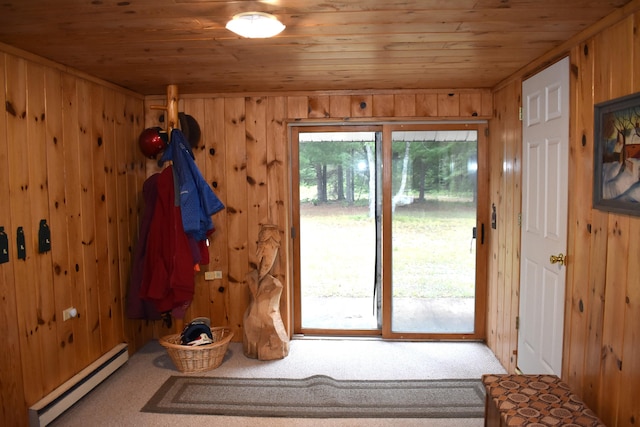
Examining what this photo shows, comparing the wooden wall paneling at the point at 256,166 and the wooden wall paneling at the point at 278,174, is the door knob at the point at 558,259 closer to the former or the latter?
the wooden wall paneling at the point at 278,174

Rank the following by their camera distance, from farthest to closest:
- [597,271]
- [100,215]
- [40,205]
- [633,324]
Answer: [100,215] < [40,205] < [597,271] < [633,324]

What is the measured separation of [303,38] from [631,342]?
2055mm

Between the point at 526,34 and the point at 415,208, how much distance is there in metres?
1.91

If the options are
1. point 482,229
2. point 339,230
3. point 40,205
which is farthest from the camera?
point 339,230

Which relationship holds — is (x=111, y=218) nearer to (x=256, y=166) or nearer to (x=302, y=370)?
(x=256, y=166)

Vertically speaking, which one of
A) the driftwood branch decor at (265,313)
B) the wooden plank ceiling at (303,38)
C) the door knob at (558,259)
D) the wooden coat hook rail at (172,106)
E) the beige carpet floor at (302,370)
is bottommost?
the beige carpet floor at (302,370)

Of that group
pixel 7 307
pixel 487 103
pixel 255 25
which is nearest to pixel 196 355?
pixel 7 307

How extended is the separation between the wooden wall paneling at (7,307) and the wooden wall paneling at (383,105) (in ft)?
8.51

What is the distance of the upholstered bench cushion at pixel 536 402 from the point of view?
1895 mm

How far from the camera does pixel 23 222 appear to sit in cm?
255

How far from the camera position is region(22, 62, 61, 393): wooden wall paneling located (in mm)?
2633

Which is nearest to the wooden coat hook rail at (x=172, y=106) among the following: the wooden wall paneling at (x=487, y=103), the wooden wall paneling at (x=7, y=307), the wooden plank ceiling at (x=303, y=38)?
the wooden plank ceiling at (x=303, y=38)

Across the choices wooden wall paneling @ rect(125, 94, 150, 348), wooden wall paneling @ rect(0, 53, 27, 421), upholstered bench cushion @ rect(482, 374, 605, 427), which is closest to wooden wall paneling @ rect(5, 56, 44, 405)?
wooden wall paneling @ rect(0, 53, 27, 421)

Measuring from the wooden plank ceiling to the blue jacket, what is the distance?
51 cm
